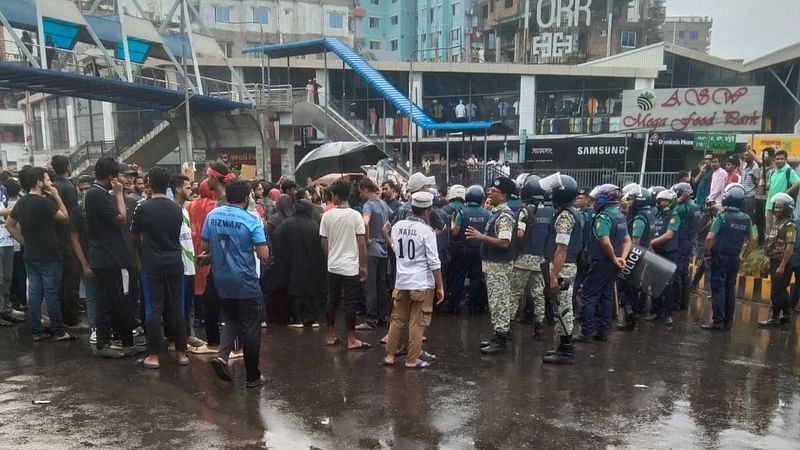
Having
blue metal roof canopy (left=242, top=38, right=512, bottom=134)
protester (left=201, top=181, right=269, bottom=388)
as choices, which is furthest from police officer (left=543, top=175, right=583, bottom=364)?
blue metal roof canopy (left=242, top=38, right=512, bottom=134)

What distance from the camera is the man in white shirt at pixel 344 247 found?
6.37 m

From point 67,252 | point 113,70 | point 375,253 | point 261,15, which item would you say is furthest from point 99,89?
point 261,15

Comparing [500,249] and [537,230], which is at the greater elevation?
[537,230]

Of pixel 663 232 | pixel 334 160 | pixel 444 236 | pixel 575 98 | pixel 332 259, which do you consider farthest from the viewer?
pixel 575 98

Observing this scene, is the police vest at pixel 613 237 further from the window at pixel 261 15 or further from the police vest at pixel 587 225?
the window at pixel 261 15

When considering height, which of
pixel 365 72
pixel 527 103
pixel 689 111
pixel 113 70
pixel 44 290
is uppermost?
pixel 365 72

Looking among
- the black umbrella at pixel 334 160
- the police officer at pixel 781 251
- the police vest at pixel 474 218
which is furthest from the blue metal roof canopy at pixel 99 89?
the police officer at pixel 781 251

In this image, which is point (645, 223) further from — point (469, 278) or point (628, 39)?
point (628, 39)

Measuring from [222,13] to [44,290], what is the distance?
5491 cm

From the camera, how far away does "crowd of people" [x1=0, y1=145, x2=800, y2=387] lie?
565 centimetres

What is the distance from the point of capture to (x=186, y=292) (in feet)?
21.9

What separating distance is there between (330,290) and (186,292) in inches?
64.2

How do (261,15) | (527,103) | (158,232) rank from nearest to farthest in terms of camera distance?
(158,232) < (527,103) < (261,15)

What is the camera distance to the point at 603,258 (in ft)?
22.8
